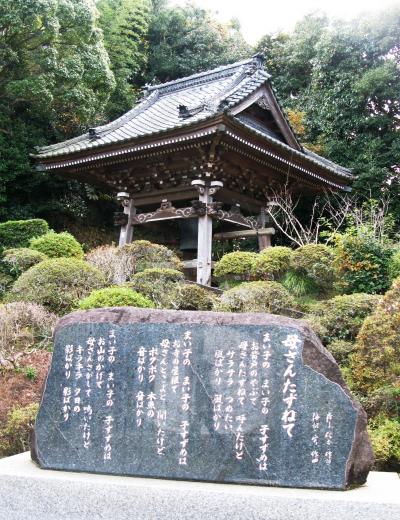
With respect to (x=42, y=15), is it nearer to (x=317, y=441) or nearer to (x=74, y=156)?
(x=74, y=156)

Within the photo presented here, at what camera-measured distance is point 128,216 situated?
44.9ft

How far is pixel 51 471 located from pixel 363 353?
3.52m

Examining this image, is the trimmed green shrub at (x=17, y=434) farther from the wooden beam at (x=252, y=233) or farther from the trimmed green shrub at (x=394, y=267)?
the wooden beam at (x=252, y=233)

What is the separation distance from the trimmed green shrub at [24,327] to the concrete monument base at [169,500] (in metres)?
3.84

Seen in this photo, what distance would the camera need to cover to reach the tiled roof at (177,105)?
11680 millimetres

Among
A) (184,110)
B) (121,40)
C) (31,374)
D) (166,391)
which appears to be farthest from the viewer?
(121,40)

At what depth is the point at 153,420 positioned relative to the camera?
3818 mm

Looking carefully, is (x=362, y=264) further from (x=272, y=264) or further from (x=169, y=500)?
(x=169, y=500)

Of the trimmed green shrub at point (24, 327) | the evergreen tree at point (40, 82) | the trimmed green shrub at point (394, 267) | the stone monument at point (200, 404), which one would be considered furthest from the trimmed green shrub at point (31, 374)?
the evergreen tree at point (40, 82)

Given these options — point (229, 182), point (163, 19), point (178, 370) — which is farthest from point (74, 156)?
point (163, 19)

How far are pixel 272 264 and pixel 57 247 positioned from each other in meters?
4.62

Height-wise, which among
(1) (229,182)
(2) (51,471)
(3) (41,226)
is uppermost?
(1) (229,182)

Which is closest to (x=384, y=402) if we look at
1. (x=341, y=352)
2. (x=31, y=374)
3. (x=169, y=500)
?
(x=341, y=352)

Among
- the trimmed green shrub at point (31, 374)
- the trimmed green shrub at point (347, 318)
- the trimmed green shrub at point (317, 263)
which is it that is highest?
the trimmed green shrub at point (317, 263)
